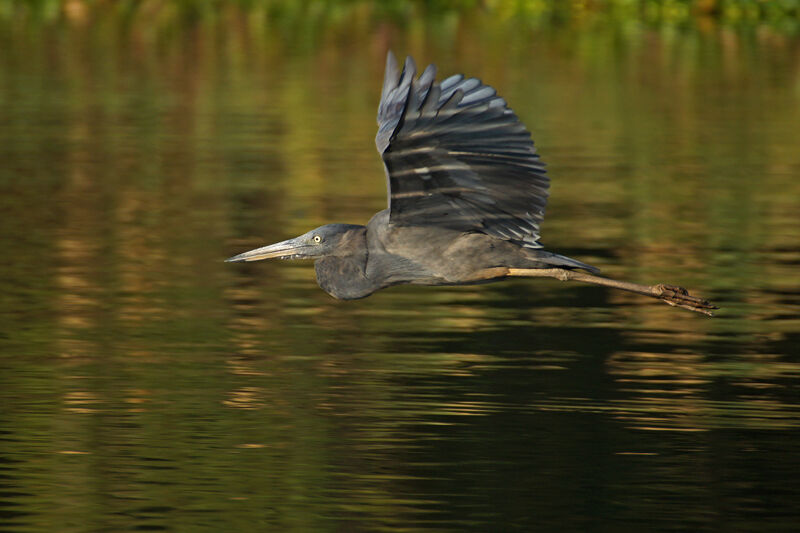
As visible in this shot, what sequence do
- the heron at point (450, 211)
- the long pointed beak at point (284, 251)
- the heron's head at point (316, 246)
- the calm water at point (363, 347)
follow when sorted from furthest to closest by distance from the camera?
the long pointed beak at point (284, 251) → the heron's head at point (316, 246) → the calm water at point (363, 347) → the heron at point (450, 211)

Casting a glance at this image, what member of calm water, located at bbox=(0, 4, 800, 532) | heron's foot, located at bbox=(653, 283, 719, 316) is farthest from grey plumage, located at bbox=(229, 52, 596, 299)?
calm water, located at bbox=(0, 4, 800, 532)

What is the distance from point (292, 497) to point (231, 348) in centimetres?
353

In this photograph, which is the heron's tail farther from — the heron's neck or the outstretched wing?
the heron's neck

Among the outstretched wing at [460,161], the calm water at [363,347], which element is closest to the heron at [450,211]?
the outstretched wing at [460,161]

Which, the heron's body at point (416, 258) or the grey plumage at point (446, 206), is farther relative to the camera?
the heron's body at point (416, 258)

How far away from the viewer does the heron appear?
9.48 m

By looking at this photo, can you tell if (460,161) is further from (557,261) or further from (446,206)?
(557,261)

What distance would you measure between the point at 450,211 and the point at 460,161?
1.30ft

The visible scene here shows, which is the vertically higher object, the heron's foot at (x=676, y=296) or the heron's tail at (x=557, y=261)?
the heron's tail at (x=557, y=261)

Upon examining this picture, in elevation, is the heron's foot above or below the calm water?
above

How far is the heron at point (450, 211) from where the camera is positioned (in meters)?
9.48

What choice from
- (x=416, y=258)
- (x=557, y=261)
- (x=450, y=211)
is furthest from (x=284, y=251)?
(x=557, y=261)

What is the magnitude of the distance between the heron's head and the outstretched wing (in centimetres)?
38

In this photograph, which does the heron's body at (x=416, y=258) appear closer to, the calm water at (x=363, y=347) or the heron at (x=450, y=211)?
the heron at (x=450, y=211)
